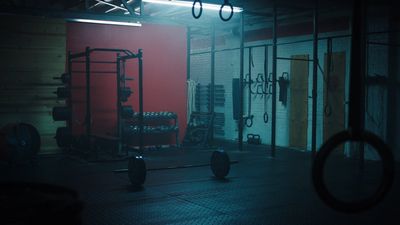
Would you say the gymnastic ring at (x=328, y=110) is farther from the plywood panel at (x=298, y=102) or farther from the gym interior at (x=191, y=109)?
the plywood panel at (x=298, y=102)

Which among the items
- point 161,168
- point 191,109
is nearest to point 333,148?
point 161,168

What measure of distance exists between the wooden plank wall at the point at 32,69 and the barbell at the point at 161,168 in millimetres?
2940

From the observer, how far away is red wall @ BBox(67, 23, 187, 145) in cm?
899

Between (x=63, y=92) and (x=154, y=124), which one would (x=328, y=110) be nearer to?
(x=154, y=124)

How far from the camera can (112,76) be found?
9.33 metres

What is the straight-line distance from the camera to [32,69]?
856 centimetres

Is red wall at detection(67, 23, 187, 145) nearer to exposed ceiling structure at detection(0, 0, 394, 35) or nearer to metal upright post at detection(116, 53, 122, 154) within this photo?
exposed ceiling structure at detection(0, 0, 394, 35)

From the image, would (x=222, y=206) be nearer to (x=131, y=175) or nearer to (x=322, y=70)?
(x=131, y=175)

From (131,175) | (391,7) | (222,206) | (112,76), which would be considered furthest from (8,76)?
(391,7)

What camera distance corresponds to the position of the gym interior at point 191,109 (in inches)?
205

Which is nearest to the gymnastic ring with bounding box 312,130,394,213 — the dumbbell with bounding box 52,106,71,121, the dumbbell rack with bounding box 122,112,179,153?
the dumbbell with bounding box 52,106,71,121

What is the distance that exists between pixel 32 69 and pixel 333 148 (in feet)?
23.6

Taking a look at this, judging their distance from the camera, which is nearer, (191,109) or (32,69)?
(32,69)

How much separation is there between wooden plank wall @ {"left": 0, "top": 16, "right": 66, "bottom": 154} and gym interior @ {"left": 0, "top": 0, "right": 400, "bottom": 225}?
0.02m
